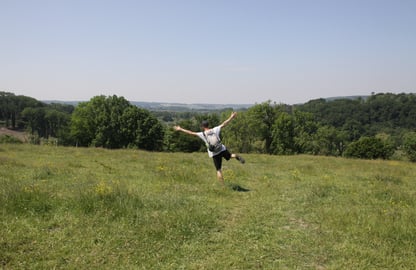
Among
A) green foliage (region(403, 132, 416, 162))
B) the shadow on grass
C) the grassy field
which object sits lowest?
green foliage (region(403, 132, 416, 162))

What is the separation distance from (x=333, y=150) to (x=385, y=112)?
90.2m

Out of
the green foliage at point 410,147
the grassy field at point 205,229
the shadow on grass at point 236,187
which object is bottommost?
the green foliage at point 410,147

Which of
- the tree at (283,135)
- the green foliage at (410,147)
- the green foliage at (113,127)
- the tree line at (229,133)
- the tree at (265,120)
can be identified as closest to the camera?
the tree line at (229,133)

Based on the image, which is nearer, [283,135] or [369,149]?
[369,149]

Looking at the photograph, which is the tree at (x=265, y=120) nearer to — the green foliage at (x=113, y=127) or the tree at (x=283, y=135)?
the tree at (x=283, y=135)

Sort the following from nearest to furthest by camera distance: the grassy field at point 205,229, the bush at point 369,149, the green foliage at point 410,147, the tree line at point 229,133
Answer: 1. the grassy field at point 205,229
2. the bush at point 369,149
3. the tree line at point 229,133
4. the green foliage at point 410,147

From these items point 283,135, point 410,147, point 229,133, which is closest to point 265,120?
point 283,135

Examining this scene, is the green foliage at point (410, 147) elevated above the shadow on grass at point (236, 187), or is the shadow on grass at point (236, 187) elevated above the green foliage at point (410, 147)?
the shadow on grass at point (236, 187)

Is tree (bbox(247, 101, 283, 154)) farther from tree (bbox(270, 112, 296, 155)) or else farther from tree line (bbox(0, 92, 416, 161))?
tree (bbox(270, 112, 296, 155))

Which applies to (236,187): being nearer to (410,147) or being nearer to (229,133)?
(229,133)

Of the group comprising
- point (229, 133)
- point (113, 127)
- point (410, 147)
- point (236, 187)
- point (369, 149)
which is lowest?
point (410, 147)

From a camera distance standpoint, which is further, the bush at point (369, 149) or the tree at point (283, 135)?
the tree at point (283, 135)

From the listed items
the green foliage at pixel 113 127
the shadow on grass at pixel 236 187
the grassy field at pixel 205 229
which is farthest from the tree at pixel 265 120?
the grassy field at pixel 205 229

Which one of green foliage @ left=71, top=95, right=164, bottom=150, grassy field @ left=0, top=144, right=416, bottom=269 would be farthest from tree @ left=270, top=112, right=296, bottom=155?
grassy field @ left=0, top=144, right=416, bottom=269
